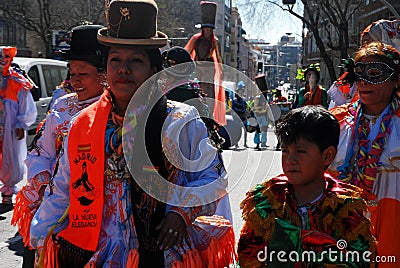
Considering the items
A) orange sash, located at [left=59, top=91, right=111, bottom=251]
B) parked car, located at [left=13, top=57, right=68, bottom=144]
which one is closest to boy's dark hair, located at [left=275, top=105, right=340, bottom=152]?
orange sash, located at [left=59, top=91, right=111, bottom=251]

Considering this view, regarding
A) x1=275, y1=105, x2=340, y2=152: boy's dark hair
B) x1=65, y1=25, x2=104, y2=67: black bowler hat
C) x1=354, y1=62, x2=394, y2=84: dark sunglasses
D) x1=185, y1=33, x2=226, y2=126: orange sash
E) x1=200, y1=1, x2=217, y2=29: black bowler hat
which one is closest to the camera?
x1=275, y1=105, x2=340, y2=152: boy's dark hair

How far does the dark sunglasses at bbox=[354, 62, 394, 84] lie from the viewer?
172 inches

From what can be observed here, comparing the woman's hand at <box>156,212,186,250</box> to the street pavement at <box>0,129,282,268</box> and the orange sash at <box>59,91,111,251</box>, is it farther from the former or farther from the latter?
the street pavement at <box>0,129,282,268</box>

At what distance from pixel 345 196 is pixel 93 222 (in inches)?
46.6

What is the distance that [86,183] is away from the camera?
119 inches

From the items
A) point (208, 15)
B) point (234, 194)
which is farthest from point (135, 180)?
point (234, 194)

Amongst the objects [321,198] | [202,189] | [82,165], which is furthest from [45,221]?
[321,198]

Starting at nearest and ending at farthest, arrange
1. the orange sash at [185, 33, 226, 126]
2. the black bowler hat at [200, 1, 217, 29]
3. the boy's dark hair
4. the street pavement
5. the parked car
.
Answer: the boy's dark hair
the orange sash at [185, 33, 226, 126]
the street pavement
the black bowler hat at [200, 1, 217, 29]
the parked car

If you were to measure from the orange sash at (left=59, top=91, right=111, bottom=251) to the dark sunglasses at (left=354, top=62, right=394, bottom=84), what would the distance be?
2021 millimetres

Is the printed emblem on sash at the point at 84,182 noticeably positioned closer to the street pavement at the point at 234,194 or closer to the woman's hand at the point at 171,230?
the woman's hand at the point at 171,230

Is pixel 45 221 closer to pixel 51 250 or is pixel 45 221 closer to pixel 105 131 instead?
pixel 51 250

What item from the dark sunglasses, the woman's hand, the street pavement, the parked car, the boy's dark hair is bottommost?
the street pavement

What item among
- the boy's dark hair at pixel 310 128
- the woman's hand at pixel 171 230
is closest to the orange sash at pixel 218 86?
the boy's dark hair at pixel 310 128

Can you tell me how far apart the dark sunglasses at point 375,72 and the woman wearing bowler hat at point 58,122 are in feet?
5.69
